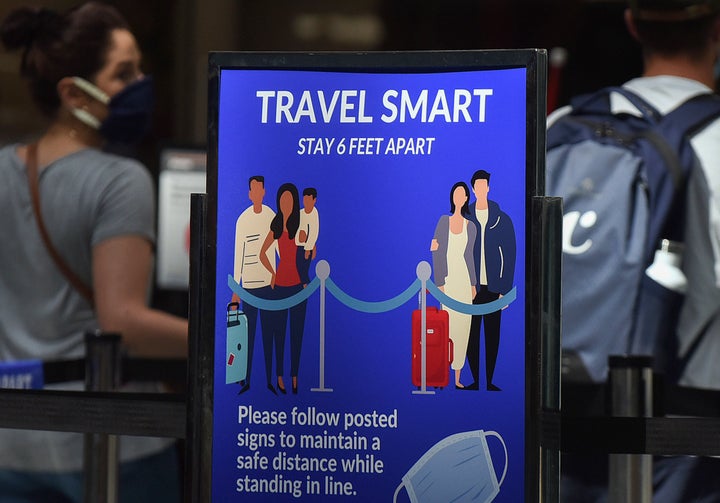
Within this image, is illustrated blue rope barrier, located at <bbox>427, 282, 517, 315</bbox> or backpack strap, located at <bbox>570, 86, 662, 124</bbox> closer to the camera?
illustrated blue rope barrier, located at <bbox>427, 282, 517, 315</bbox>

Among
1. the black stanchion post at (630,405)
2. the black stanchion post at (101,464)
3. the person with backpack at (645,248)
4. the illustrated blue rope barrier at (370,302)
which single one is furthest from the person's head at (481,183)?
the black stanchion post at (101,464)

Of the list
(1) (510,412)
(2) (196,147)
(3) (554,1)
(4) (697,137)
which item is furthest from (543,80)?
(3) (554,1)

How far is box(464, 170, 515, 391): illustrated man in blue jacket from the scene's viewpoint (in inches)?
79.0

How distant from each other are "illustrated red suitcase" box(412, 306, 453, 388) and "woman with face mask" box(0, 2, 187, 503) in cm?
→ 141

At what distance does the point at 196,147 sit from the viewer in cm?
526

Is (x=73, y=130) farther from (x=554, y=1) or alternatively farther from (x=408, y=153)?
(x=554, y=1)

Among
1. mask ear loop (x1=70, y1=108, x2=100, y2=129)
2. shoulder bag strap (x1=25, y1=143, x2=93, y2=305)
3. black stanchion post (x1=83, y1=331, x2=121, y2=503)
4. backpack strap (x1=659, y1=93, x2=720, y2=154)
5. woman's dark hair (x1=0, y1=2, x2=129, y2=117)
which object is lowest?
→ black stanchion post (x1=83, y1=331, x2=121, y2=503)

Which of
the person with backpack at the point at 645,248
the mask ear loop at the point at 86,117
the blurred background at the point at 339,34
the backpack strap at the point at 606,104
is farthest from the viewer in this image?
the blurred background at the point at 339,34

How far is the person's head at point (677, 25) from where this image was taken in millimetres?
3260

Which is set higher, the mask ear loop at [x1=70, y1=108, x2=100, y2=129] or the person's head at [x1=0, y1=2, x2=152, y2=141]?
the person's head at [x1=0, y1=2, x2=152, y2=141]

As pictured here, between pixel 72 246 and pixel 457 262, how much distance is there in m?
1.64

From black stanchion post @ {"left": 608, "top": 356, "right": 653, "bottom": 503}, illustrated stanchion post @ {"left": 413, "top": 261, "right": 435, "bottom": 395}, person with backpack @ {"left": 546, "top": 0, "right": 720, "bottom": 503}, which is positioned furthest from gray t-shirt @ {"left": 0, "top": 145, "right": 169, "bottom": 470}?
illustrated stanchion post @ {"left": 413, "top": 261, "right": 435, "bottom": 395}

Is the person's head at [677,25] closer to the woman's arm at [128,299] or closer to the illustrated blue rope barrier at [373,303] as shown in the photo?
the woman's arm at [128,299]

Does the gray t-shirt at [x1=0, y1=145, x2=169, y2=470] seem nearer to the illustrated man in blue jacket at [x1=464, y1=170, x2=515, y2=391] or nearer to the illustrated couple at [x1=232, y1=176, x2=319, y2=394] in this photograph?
the illustrated couple at [x1=232, y1=176, x2=319, y2=394]
